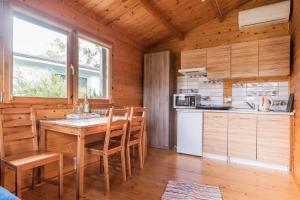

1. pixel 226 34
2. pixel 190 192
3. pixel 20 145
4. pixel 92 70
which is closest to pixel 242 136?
pixel 190 192

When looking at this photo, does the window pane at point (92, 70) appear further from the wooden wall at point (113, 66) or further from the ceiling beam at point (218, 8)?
the ceiling beam at point (218, 8)

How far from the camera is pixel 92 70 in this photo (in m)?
3.18

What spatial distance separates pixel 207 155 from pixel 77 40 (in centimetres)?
300

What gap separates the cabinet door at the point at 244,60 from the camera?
318 cm

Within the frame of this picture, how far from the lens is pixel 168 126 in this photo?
4031mm

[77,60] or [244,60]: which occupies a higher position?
[244,60]

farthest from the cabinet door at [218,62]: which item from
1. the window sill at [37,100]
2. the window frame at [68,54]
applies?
the window sill at [37,100]

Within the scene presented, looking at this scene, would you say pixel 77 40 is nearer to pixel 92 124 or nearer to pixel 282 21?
pixel 92 124

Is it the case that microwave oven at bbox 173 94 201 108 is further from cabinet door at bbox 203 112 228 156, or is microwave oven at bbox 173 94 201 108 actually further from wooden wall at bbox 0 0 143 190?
wooden wall at bbox 0 0 143 190

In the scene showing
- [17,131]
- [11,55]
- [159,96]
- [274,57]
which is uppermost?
[274,57]

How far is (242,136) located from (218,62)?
1.43 m

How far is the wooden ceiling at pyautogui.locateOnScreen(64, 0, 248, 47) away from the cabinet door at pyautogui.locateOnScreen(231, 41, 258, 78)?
91cm

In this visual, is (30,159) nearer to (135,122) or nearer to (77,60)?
(135,122)

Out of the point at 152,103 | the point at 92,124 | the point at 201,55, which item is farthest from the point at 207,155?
the point at 92,124
